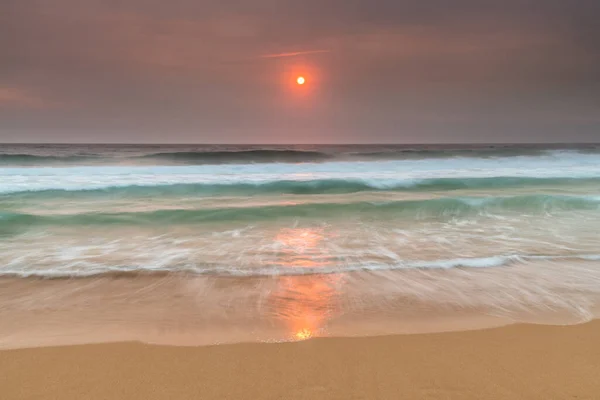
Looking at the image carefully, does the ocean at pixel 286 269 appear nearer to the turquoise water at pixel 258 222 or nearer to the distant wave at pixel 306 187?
the turquoise water at pixel 258 222

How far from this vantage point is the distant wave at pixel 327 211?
276 inches

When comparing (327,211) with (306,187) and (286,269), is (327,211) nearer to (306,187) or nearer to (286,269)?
(286,269)

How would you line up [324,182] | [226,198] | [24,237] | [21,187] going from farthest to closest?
1. [324,182]
2. [21,187]
3. [226,198]
4. [24,237]

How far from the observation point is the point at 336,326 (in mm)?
2688

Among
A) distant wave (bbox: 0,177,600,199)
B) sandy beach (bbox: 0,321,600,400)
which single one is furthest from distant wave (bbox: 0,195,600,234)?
sandy beach (bbox: 0,321,600,400)

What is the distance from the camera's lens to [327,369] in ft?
6.93

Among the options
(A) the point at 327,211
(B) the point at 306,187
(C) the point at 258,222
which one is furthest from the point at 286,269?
(B) the point at 306,187

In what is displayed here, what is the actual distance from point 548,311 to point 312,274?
6.59 feet

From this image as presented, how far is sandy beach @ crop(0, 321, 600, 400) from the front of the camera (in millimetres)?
1918

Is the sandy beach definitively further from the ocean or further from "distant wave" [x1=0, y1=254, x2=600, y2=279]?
"distant wave" [x1=0, y1=254, x2=600, y2=279]

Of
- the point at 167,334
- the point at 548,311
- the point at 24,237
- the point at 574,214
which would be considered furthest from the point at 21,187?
the point at 574,214

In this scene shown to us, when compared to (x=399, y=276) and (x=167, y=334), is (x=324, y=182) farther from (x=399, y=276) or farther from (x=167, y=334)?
(x=167, y=334)

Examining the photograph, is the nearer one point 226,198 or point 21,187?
point 226,198

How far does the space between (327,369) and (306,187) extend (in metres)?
10.6
